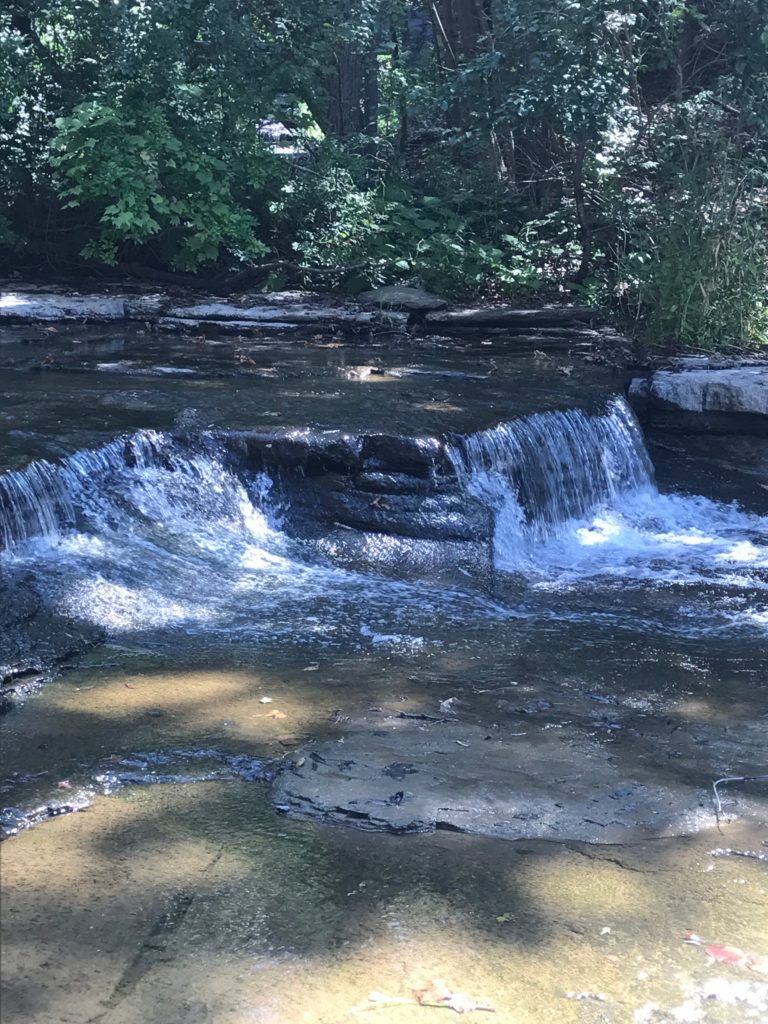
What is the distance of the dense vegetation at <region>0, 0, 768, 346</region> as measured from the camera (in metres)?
11.0

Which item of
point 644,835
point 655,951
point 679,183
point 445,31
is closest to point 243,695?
point 644,835

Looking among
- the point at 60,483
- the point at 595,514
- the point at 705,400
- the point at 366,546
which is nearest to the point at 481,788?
the point at 366,546

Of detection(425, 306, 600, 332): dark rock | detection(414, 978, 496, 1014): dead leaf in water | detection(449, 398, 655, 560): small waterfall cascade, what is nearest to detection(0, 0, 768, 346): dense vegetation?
detection(425, 306, 600, 332): dark rock

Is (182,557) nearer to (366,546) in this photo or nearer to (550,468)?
(366,546)

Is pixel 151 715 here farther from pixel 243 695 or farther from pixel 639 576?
pixel 639 576

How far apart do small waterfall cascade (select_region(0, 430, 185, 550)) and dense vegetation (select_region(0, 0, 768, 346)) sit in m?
5.05

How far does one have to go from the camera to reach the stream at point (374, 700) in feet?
9.70

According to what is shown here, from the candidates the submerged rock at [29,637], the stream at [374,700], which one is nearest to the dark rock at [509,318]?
the stream at [374,700]

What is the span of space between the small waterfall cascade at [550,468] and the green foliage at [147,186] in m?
5.08

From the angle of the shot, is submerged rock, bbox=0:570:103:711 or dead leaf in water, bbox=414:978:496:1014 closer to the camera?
dead leaf in water, bbox=414:978:496:1014

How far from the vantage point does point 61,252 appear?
1280 cm

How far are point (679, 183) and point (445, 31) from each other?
17.3 feet

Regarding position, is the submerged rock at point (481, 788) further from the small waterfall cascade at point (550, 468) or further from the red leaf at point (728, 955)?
the small waterfall cascade at point (550, 468)

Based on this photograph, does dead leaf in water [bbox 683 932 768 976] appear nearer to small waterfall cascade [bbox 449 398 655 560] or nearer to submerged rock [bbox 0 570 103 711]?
submerged rock [bbox 0 570 103 711]
